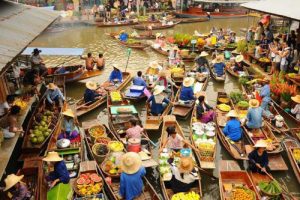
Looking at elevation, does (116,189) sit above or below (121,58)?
below

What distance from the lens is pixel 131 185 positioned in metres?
7.29

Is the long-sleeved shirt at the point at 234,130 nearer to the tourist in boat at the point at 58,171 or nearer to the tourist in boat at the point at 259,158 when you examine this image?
the tourist in boat at the point at 259,158

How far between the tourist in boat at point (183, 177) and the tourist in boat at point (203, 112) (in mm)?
3576

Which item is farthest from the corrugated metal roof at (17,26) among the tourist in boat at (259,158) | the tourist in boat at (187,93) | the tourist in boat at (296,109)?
the tourist in boat at (296,109)

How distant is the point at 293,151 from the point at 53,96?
8719 millimetres

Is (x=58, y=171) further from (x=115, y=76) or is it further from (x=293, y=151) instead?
(x=115, y=76)

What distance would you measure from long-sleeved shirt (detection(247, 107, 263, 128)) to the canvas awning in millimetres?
4534

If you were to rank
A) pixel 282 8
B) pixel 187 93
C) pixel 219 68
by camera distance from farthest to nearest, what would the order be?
pixel 219 68 < pixel 282 8 < pixel 187 93

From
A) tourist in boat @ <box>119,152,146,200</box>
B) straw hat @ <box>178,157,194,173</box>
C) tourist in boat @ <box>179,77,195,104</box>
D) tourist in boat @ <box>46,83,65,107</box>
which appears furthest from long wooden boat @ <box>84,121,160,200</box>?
tourist in boat @ <box>179,77,195,104</box>

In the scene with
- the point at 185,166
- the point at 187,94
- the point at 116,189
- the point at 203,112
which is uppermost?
the point at 187,94

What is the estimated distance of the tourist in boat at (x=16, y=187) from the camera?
6.88 meters

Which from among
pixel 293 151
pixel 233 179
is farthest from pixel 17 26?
pixel 293 151

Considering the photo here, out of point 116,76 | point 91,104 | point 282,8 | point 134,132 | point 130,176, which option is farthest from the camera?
point 116,76

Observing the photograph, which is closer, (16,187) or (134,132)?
(16,187)
